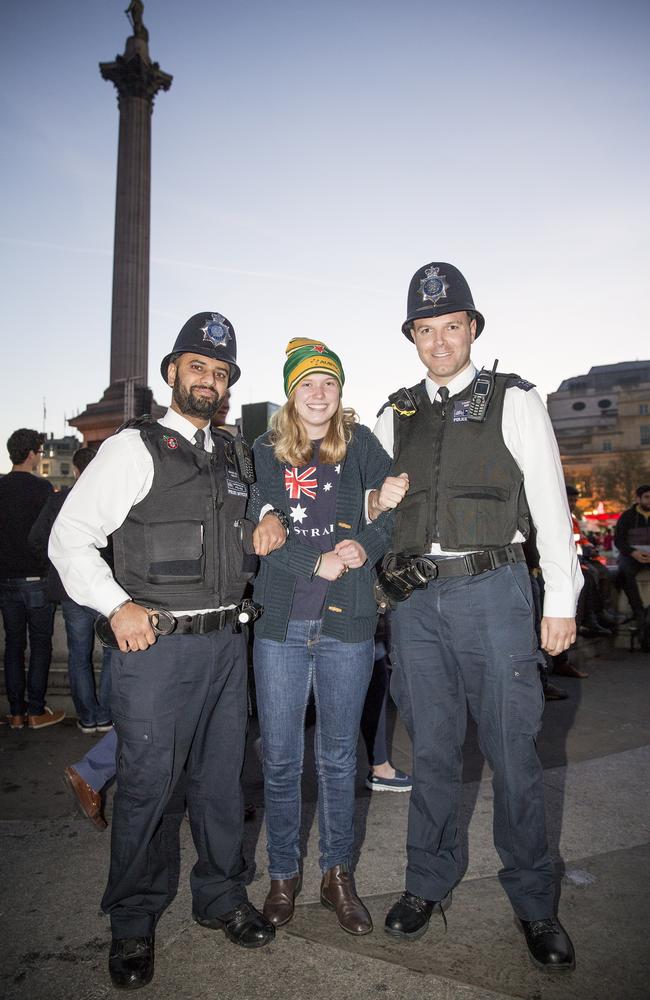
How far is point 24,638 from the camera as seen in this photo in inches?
238

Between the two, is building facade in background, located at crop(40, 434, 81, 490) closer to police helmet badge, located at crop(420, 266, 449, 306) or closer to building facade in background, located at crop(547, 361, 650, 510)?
building facade in background, located at crop(547, 361, 650, 510)

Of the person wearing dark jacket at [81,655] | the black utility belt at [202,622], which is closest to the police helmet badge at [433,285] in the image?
the black utility belt at [202,622]

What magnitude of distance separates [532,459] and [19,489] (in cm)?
501

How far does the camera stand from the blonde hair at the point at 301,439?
2988 millimetres

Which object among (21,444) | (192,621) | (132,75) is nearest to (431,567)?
(192,621)

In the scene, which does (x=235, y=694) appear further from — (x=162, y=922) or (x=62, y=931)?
(x=62, y=931)

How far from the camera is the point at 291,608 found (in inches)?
113

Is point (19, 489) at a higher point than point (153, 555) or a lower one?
higher

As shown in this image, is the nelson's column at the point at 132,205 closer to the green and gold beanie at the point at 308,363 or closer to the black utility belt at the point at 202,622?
the green and gold beanie at the point at 308,363

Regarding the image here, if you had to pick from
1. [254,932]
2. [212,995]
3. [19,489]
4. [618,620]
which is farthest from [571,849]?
[618,620]

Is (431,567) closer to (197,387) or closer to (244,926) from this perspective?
(197,387)

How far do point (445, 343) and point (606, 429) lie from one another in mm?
87200

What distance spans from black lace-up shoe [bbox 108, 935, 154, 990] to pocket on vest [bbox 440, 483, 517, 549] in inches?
78.2

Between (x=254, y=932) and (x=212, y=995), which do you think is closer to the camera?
(x=212, y=995)
